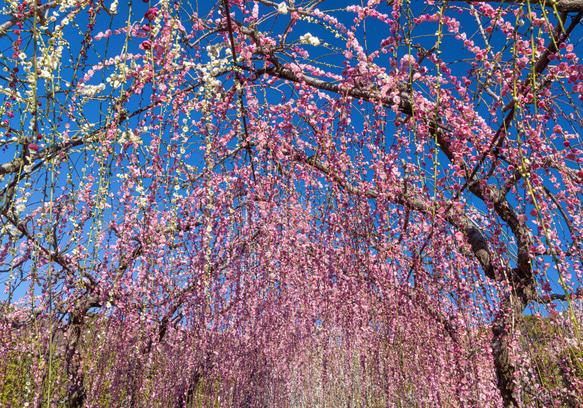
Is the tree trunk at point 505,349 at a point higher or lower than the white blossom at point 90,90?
lower

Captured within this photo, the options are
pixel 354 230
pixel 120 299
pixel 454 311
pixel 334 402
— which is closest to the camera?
pixel 354 230

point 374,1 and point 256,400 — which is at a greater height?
point 374,1

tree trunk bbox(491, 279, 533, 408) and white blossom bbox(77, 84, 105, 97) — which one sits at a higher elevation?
white blossom bbox(77, 84, 105, 97)

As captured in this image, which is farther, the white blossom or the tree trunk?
the tree trunk

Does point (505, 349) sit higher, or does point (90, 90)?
point (90, 90)

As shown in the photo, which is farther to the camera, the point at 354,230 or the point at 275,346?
the point at 275,346

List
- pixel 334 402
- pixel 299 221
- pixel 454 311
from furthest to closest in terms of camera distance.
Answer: pixel 334 402, pixel 454 311, pixel 299 221

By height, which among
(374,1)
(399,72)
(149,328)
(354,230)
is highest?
(374,1)

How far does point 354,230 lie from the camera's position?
12.6 feet

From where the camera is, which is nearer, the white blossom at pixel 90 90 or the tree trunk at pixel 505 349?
the white blossom at pixel 90 90

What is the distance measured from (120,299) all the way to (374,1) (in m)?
5.05

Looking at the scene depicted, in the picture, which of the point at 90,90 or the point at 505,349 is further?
the point at 505,349

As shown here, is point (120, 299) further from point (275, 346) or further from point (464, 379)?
point (464, 379)

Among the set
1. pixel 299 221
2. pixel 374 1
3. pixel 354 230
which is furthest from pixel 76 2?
pixel 354 230
